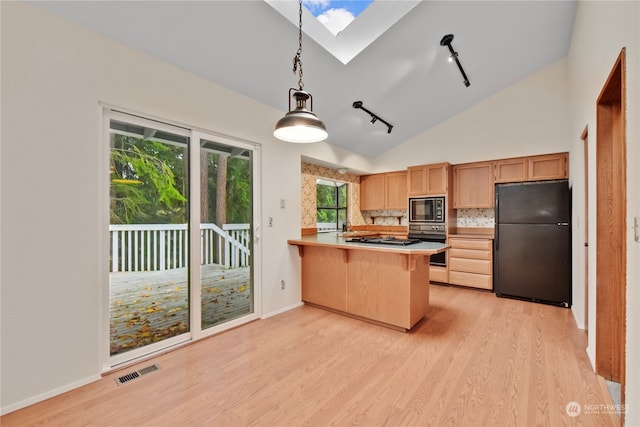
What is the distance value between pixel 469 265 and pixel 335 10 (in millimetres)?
3943

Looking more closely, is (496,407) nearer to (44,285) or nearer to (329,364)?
(329,364)

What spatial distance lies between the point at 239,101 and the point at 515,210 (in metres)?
3.90

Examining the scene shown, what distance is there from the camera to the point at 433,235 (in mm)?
4750

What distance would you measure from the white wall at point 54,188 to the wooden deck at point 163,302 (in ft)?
0.82

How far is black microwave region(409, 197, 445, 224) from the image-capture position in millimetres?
4695

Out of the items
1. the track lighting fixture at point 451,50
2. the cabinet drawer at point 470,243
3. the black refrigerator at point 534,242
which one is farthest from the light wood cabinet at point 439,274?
the track lighting fixture at point 451,50

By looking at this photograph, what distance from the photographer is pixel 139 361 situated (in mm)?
2254

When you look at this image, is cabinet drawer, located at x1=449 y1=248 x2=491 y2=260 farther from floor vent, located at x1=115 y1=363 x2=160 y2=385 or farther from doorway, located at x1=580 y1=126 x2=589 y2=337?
floor vent, located at x1=115 y1=363 x2=160 y2=385

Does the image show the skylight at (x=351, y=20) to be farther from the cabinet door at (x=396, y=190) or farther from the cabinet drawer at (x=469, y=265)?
the cabinet drawer at (x=469, y=265)

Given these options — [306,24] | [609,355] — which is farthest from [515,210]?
[306,24]

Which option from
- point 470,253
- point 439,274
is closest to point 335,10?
point 470,253

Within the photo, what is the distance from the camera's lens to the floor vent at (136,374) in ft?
6.59

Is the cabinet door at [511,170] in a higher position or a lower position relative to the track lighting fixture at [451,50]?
lower

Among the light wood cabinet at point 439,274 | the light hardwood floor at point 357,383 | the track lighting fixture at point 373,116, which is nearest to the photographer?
the light hardwood floor at point 357,383
